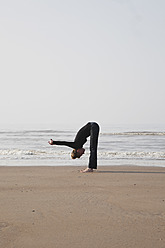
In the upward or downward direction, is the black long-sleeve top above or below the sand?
above

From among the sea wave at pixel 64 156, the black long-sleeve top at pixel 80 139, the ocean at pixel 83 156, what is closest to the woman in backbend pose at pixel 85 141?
the black long-sleeve top at pixel 80 139

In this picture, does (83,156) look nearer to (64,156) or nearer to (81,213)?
(64,156)

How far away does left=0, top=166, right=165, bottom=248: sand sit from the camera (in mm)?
3430

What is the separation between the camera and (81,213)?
438cm

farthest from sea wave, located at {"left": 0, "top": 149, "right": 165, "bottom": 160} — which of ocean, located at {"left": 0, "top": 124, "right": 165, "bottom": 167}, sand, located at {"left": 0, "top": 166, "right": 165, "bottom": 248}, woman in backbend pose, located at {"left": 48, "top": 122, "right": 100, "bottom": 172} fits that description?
sand, located at {"left": 0, "top": 166, "right": 165, "bottom": 248}

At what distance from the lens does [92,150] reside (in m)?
9.46

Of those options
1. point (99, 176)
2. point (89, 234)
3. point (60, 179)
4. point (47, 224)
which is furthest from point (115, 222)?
point (99, 176)

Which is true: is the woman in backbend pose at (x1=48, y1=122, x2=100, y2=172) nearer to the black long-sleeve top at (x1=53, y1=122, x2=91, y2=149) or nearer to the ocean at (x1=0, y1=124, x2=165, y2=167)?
the black long-sleeve top at (x1=53, y1=122, x2=91, y2=149)

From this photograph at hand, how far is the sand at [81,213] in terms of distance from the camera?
3430 millimetres

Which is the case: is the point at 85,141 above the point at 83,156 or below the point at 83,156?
above

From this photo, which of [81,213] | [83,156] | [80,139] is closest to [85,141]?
[80,139]

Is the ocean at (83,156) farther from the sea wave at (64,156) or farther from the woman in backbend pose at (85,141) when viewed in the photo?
the woman in backbend pose at (85,141)

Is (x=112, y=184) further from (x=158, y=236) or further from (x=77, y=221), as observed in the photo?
(x=158, y=236)

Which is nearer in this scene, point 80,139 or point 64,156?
point 80,139
